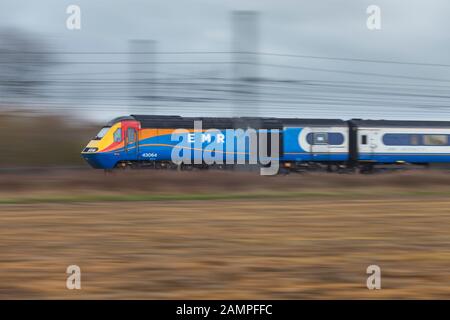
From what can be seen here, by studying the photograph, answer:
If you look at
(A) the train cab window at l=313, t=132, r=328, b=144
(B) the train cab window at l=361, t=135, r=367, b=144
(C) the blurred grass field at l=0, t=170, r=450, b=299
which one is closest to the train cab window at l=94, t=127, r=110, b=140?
(A) the train cab window at l=313, t=132, r=328, b=144

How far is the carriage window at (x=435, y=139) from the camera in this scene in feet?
109

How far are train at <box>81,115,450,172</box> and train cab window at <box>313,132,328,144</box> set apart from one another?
5 centimetres

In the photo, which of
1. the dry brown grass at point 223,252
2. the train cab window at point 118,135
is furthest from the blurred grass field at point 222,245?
the train cab window at point 118,135

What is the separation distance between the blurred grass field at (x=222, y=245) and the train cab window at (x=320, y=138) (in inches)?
521

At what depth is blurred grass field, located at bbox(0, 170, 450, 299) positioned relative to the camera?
6.81 metres

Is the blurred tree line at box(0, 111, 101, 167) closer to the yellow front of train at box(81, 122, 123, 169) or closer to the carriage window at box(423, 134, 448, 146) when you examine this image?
the yellow front of train at box(81, 122, 123, 169)

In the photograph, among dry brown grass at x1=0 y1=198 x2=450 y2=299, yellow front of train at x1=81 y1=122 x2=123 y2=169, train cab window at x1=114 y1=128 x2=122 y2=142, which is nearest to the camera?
dry brown grass at x1=0 y1=198 x2=450 y2=299

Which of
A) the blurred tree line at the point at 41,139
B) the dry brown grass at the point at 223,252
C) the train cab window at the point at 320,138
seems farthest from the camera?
the train cab window at the point at 320,138

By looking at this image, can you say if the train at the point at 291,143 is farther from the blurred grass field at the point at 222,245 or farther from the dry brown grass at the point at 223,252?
the dry brown grass at the point at 223,252

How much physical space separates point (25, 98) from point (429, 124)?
20864mm

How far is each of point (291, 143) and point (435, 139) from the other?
793cm

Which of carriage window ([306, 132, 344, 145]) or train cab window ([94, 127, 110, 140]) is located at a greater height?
train cab window ([94, 127, 110, 140])
